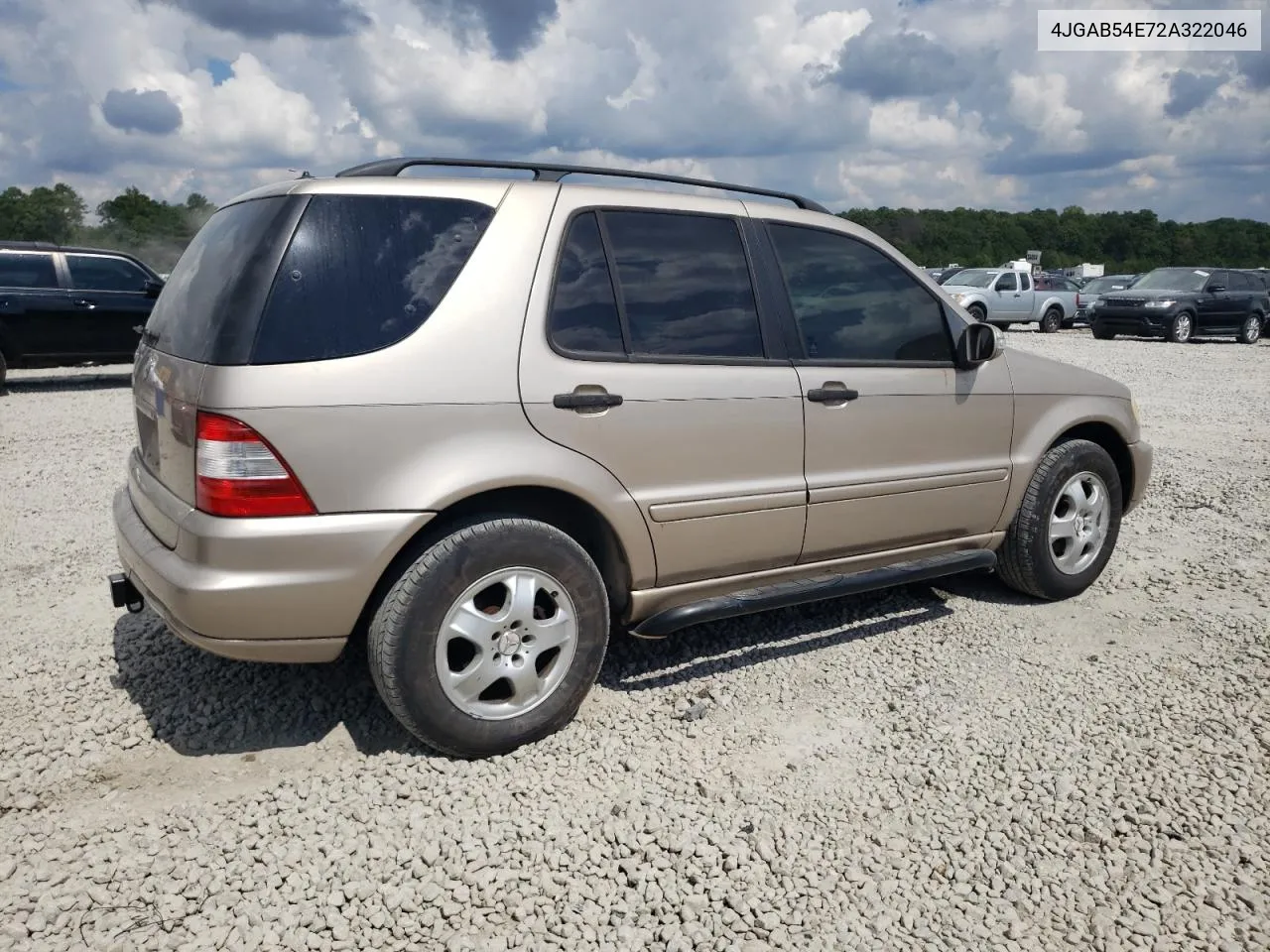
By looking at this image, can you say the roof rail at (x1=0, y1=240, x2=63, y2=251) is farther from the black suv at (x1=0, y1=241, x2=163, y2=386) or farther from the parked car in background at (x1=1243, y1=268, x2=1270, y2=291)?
the parked car in background at (x1=1243, y1=268, x2=1270, y2=291)

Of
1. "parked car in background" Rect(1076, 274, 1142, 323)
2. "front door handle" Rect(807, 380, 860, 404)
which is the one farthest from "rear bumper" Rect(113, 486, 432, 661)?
"parked car in background" Rect(1076, 274, 1142, 323)

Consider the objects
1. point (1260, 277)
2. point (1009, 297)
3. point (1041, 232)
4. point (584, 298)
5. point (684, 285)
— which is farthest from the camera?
point (1041, 232)

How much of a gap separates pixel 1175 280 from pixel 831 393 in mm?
21924

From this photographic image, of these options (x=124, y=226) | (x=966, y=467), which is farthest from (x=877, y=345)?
(x=124, y=226)

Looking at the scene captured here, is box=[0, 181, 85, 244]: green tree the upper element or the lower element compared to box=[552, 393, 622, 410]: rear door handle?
upper

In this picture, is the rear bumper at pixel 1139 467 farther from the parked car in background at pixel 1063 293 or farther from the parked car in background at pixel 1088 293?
the parked car in background at pixel 1088 293

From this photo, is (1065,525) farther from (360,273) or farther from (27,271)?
(27,271)

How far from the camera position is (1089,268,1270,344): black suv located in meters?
21.4

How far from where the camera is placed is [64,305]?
1213cm

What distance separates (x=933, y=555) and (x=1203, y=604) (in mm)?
1521

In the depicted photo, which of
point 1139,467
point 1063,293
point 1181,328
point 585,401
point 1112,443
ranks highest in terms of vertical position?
point 585,401

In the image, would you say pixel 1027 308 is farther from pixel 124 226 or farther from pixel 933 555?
pixel 124 226

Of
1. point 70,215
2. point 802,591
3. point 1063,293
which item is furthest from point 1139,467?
point 70,215

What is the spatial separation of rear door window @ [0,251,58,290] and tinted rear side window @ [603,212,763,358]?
11.1m
